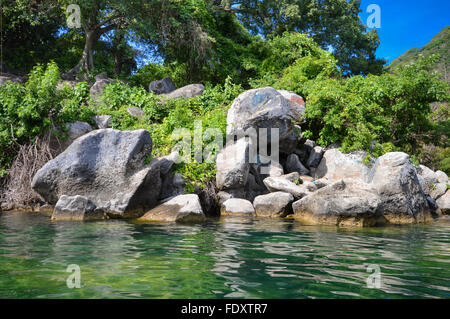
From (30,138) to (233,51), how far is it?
36.7ft

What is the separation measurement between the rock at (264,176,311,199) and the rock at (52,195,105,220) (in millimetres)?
5033

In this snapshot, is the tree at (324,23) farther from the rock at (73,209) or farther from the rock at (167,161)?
the rock at (73,209)

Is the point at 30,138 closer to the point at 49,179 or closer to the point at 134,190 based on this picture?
the point at 49,179

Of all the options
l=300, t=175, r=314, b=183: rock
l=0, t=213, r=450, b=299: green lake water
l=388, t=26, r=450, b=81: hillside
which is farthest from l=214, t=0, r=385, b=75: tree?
l=0, t=213, r=450, b=299: green lake water

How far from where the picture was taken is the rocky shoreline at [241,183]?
8.39 metres

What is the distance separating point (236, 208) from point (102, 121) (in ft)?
20.0

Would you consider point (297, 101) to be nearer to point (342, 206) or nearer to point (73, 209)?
point (342, 206)

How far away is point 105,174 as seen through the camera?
28.9ft

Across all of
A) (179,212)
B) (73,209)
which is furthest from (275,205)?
(73,209)

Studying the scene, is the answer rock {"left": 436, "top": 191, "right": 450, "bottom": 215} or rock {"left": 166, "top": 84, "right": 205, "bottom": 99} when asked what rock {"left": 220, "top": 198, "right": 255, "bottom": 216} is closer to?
rock {"left": 166, "top": 84, "right": 205, "bottom": 99}

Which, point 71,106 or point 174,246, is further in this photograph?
point 71,106

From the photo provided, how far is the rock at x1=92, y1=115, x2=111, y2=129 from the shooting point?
12219 mm
